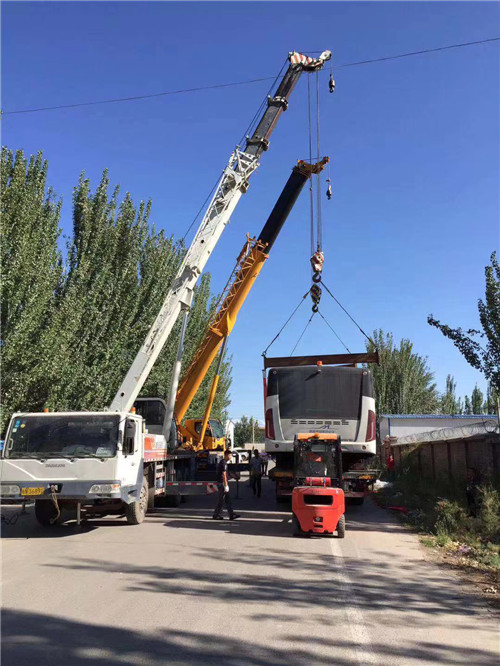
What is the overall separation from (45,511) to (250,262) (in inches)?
335

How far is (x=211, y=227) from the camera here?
1471 centimetres

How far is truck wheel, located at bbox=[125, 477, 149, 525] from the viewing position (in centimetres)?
1150

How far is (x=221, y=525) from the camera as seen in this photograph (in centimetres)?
1191

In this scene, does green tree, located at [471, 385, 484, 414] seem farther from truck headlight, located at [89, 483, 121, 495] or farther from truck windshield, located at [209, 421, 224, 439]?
truck headlight, located at [89, 483, 121, 495]

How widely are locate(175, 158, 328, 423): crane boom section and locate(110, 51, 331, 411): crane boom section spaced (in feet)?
3.94

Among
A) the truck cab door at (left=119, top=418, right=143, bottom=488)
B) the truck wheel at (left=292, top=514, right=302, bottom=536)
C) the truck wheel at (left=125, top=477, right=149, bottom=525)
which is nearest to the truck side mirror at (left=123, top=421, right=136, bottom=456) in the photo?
the truck cab door at (left=119, top=418, right=143, bottom=488)

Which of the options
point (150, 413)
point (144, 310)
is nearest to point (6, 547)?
point (150, 413)

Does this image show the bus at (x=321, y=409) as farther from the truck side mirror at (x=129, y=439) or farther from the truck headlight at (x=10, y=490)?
the truck headlight at (x=10, y=490)

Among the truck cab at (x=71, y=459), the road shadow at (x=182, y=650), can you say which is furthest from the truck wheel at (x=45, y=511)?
the road shadow at (x=182, y=650)

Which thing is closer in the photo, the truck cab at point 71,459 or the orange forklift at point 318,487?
the truck cab at point 71,459

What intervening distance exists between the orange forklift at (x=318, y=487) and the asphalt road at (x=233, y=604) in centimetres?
47

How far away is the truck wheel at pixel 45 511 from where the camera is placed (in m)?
11.2

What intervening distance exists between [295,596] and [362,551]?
11.1ft

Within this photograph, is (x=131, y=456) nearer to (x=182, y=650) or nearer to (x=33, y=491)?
(x=33, y=491)
